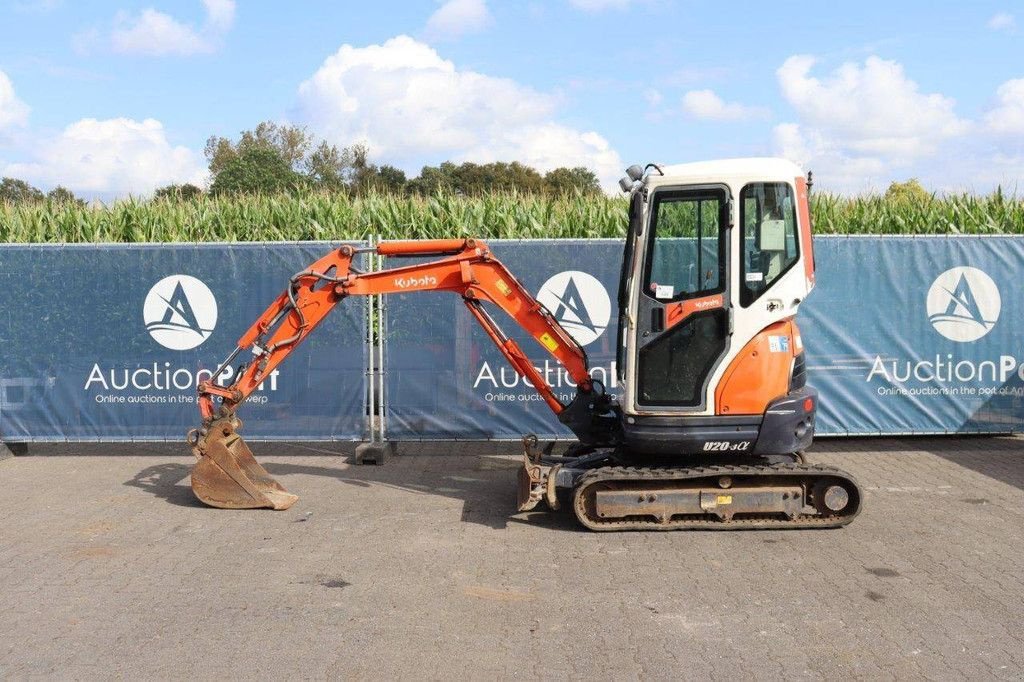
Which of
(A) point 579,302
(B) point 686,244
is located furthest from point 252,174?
(B) point 686,244

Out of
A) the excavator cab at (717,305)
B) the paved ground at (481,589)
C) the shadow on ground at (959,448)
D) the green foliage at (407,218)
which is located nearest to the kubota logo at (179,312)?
the paved ground at (481,589)

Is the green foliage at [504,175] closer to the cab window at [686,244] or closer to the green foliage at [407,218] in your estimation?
the green foliage at [407,218]

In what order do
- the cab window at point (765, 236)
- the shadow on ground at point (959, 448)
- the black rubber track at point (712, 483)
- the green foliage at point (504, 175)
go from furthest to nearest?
1. the green foliage at point (504, 175)
2. the shadow on ground at point (959, 448)
3. the black rubber track at point (712, 483)
4. the cab window at point (765, 236)

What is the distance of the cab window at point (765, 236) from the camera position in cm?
743

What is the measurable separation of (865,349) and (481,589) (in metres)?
6.34

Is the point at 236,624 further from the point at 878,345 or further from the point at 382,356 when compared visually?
the point at 878,345

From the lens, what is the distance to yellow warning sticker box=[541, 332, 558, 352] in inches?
333

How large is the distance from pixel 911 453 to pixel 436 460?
5407 millimetres

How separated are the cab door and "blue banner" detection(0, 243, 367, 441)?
4.24 m

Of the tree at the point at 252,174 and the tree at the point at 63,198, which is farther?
the tree at the point at 252,174

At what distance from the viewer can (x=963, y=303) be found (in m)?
10.9

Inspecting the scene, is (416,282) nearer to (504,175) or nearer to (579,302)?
(579,302)

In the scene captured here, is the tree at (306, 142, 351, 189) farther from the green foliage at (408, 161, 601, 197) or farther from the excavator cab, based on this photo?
the excavator cab

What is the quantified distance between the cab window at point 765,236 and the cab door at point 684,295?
0.15 metres
